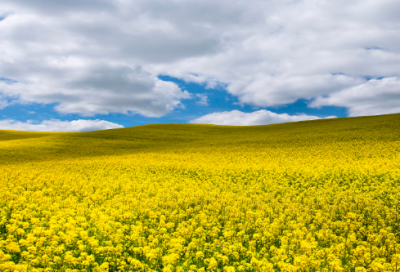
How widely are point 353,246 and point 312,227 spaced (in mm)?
1197

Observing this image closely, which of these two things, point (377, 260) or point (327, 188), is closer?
point (377, 260)

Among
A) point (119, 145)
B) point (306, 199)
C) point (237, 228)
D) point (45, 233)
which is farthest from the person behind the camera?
point (119, 145)

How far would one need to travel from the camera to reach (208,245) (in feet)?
23.0

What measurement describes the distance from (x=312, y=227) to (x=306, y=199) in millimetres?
3592

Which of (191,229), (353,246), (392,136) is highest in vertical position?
(392,136)

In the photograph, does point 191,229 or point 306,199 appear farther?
point 306,199

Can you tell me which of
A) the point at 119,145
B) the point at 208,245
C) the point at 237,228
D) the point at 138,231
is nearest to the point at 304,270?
the point at 208,245

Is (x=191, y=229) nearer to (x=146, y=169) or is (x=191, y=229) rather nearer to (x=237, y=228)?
(x=237, y=228)

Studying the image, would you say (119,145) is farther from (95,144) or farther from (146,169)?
(146,169)

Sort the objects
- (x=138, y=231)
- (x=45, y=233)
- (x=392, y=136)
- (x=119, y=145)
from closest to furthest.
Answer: (x=45, y=233) → (x=138, y=231) → (x=392, y=136) → (x=119, y=145)

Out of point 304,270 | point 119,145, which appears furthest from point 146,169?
point 119,145

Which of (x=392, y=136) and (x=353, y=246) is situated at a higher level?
(x=392, y=136)

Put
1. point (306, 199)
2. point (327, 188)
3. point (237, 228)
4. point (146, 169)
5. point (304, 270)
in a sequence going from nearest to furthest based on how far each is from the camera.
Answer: point (304, 270) < point (237, 228) < point (306, 199) < point (327, 188) < point (146, 169)

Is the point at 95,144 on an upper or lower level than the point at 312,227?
upper
